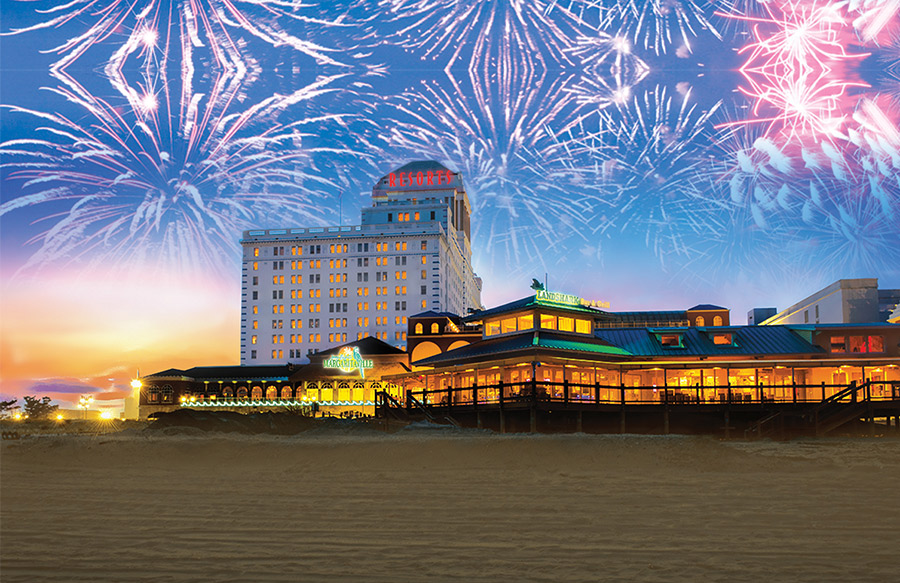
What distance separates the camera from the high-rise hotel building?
12950cm

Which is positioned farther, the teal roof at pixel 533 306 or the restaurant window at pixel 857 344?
the restaurant window at pixel 857 344

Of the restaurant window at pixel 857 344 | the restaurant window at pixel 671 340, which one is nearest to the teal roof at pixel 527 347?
the restaurant window at pixel 671 340

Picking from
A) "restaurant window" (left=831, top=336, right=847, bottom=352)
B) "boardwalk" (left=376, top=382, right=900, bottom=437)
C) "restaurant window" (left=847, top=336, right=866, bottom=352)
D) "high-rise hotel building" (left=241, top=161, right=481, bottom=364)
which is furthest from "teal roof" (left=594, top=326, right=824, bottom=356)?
"high-rise hotel building" (left=241, top=161, right=481, bottom=364)

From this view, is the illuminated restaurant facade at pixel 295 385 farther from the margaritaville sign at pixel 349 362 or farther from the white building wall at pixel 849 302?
the white building wall at pixel 849 302

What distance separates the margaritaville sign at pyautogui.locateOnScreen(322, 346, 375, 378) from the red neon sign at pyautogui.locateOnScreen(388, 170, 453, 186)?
79.6m

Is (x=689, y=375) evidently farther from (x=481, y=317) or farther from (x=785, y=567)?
(x=785, y=567)

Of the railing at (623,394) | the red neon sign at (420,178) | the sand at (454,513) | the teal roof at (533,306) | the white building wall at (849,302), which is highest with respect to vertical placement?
the red neon sign at (420,178)

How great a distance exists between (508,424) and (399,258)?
91086mm

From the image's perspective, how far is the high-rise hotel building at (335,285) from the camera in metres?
130

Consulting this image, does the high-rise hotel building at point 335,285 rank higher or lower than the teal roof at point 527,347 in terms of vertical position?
higher

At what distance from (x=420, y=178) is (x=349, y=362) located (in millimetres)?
84831

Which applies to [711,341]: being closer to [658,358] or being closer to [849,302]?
[658,358]

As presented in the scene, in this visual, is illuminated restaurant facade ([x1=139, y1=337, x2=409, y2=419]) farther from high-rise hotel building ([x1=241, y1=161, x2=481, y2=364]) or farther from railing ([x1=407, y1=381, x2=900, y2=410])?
high-rise hotel building ([x1=241, y1=161, x2=481, y2=364])

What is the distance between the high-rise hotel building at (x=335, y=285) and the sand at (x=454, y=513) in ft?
342
